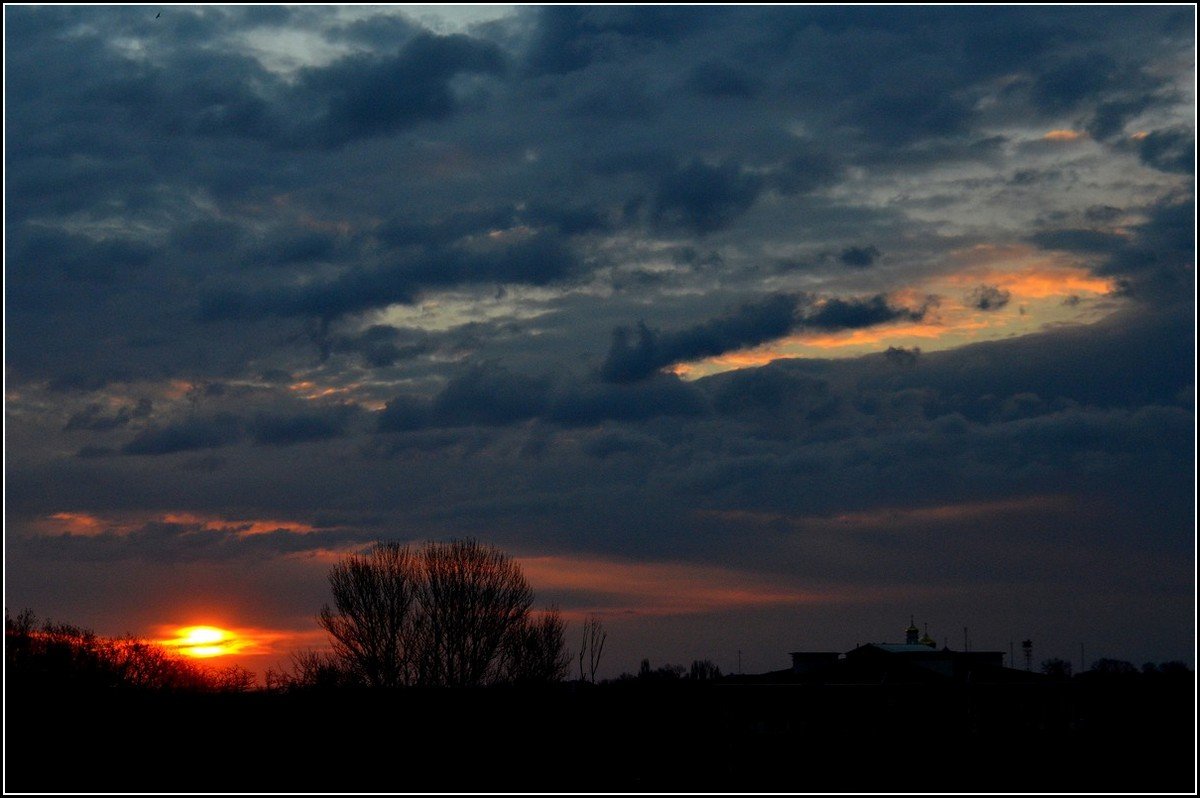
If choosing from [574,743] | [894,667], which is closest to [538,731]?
[574,743]

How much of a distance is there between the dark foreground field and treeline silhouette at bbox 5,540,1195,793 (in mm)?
135

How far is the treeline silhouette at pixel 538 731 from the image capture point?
42.2 meters

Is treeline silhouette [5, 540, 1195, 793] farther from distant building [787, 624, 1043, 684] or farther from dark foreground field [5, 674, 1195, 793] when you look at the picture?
distant building [787, 624, 1043, 684]

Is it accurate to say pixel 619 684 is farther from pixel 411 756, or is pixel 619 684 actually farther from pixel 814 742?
pixel 411 756

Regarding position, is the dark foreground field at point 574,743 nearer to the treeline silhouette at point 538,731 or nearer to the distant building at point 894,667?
the treeline silhouette at point 538,731

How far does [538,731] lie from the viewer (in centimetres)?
5481

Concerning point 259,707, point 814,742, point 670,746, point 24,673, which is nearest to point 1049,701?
point 814,742

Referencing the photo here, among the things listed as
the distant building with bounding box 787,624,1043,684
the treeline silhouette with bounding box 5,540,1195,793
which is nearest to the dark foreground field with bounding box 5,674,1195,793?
the treeline silhouette with bounding box 5,540,1195,793

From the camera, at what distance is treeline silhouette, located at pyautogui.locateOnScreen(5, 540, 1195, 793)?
138ft

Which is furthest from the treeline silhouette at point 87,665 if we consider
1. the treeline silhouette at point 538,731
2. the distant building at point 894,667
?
the distant building at point 894,667

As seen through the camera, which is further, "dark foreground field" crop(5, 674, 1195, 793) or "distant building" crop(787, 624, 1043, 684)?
"distant building" crop(787, 624, 1043, 684)

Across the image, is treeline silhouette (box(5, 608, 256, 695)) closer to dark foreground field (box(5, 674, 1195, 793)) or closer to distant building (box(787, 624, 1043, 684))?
dark foreground field (box(5, 674, 1195, 793))

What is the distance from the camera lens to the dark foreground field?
137 ft

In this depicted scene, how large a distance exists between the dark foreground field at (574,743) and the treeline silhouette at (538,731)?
135 mm
